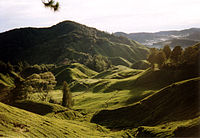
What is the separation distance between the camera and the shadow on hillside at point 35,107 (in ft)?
287

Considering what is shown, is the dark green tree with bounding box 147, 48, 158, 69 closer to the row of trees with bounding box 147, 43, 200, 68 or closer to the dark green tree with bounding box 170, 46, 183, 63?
the row of trees with bounding box 147, 43, 200, 68

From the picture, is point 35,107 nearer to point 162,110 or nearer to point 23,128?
point 23,128

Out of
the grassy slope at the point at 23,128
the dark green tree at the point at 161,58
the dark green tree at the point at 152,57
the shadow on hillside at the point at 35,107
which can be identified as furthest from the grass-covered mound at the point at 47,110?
the dark green tree at the point at 152,57

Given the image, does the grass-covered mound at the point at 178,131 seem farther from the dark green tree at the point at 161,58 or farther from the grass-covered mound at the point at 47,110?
the dark green tree at the point at 161,58

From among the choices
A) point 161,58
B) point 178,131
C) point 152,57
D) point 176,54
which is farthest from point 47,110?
point 152,57

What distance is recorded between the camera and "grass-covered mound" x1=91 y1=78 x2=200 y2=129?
182 ft

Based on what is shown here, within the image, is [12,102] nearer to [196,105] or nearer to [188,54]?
[196,105]

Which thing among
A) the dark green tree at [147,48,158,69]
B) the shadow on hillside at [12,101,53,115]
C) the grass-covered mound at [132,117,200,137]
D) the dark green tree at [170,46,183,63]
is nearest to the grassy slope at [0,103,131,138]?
the grass-covered mound at [132,117,200,137]

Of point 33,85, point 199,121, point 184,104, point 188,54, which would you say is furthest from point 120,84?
point 199,121

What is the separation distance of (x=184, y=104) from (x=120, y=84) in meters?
79.4

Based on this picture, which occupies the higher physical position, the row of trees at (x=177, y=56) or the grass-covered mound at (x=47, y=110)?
the row of trees at (x=177, y=56)

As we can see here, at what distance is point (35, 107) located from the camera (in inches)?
3585

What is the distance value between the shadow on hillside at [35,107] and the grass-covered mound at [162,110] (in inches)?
1041

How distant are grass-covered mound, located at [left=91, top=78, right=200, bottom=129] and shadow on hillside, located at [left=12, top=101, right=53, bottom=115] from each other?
2644 cm
